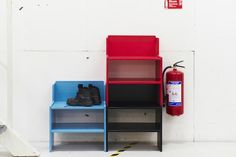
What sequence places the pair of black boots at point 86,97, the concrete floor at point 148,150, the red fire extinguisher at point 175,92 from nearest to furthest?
the concrete floor at point 148,150 < the pair of black boots at point 86,97 < the red fire extinguisher at point 175,92

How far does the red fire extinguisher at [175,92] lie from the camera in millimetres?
3365

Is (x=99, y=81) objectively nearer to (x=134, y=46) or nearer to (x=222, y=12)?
(x=134, y=46)

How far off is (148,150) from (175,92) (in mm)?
620

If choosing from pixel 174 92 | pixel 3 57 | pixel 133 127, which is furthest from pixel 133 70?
pixel 3 57

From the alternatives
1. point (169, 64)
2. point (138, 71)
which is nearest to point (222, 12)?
point (169, 64)

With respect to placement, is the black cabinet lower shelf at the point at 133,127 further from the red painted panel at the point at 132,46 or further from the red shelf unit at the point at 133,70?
the red painted panel at the point at 132,46

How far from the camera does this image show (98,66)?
352 centimetres

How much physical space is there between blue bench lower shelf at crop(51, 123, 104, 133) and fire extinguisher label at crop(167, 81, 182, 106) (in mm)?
742

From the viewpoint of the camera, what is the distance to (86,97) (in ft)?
10.7

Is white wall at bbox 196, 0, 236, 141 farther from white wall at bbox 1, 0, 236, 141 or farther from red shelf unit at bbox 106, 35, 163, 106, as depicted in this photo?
red shelf unit at bbox 106, 35, 163, 106

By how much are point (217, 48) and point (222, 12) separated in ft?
1.21

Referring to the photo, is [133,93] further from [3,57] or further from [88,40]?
[3,57]

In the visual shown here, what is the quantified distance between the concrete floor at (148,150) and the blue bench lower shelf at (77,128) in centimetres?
20

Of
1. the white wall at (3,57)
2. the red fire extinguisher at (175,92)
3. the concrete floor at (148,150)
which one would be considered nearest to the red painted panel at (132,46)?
the red fire extinguisher at (175,92)
